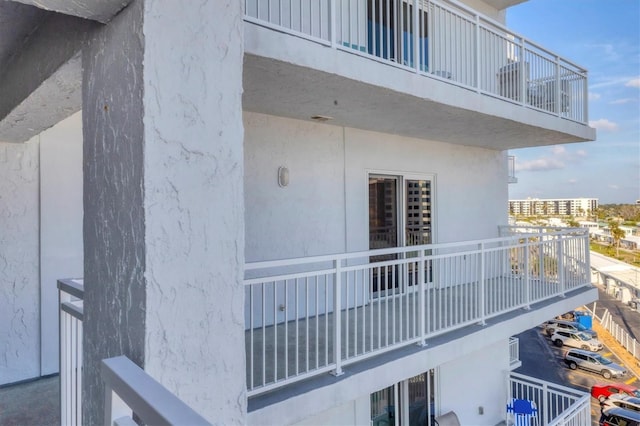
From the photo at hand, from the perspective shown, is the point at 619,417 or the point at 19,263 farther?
the point at 619,417

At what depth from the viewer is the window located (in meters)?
6.32

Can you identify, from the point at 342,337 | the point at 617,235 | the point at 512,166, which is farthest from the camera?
the point at 617,235

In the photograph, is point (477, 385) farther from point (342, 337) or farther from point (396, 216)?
point (342, 337)

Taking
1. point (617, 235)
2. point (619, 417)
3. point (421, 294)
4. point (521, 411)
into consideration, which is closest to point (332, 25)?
point (421, 294)

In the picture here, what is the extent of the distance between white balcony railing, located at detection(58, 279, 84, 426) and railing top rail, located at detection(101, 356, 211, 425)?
1375 mm

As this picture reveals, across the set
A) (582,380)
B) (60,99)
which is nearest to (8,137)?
(60,99)

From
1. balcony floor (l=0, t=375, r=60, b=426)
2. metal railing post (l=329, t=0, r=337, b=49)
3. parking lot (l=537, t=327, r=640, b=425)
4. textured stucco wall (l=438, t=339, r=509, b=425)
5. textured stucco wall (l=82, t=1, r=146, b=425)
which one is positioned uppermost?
metal railing post (l=329, t=0, r=337, b=49)

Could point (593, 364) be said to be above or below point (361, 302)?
below

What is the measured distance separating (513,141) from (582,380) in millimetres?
15901

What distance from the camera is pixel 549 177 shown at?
5166cm

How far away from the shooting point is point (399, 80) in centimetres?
452

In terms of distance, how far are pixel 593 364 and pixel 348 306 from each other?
751 inches

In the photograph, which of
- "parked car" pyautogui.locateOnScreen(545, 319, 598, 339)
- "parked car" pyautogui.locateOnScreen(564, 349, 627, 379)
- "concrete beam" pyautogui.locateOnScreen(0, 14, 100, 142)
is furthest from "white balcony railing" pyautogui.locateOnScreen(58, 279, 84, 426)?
"parked car" pyautogui.locateOnScreen(545, 319, 598, 339)

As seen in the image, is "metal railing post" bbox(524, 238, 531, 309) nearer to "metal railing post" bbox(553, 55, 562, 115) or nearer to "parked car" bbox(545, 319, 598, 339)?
"metal railing post" bbox(553, 55, 562, 115)
